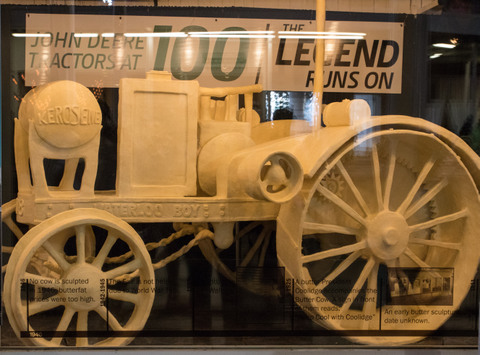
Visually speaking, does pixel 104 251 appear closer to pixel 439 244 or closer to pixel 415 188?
pixel 415 188

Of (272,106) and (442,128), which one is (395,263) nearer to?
(442,128)

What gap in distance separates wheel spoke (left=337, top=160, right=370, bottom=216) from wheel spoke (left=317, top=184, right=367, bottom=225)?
0.13 ft

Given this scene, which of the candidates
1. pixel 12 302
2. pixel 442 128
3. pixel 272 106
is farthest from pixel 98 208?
pixel 442 128

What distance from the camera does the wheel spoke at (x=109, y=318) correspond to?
2.61 meters

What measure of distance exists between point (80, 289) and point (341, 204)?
108 cm

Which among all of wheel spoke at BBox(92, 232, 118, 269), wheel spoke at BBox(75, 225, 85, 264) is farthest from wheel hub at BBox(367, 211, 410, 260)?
wheel spoke at BBox(75, 225, 85, 264)

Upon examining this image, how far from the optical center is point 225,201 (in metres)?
2.75

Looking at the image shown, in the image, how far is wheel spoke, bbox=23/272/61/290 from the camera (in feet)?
8.39

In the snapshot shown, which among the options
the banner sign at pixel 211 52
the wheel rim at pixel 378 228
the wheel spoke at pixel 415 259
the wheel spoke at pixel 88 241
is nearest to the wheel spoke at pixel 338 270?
the wheel rim at pixel 378 228

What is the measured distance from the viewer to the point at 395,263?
276cm

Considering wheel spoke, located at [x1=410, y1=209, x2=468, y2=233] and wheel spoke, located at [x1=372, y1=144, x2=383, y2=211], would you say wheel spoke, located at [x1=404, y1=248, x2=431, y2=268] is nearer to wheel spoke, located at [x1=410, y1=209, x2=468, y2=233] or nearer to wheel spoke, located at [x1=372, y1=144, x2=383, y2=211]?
wheel spoke, located at [x1=410, y1=209, x2=468, y2=233]

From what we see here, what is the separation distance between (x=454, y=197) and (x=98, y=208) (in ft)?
4.79

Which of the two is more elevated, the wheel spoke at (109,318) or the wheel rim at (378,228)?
the wheel rim at (378,228)

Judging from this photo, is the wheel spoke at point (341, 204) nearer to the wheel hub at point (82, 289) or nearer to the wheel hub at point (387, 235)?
the wheel hub at point (387, 235)
